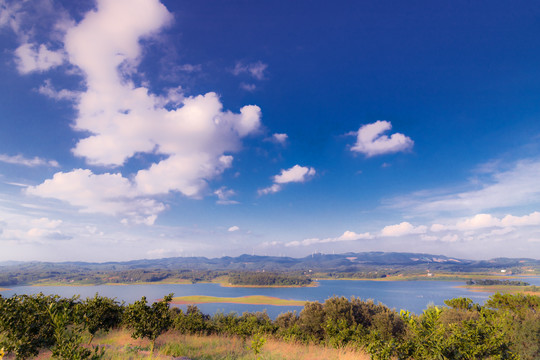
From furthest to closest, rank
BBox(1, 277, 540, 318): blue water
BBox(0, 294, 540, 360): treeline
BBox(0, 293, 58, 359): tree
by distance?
BBox(1, 277, 540, 318): blue water < BBox(0, 293, 58, 359): tree < BBox(0, 294, 540, 360): treeline

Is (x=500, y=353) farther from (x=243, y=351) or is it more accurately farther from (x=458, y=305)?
(x=458, y=305)

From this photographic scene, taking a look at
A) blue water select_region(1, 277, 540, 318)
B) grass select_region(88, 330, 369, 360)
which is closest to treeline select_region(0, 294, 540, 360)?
grass select_region(88, 330, 369, 360)

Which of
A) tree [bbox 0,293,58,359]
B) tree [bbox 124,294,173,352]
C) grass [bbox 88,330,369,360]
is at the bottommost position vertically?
grass [bbox 88,330,369,360]

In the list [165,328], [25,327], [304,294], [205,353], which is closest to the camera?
[25,327]

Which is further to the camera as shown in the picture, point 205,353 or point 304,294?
point 304,294

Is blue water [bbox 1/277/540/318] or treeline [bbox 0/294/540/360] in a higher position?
treeline [bbox 0/294/540/360]

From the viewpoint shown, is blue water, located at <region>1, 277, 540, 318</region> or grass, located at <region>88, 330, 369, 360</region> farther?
blue water, located at <region>1, 277, 540, 318</region>

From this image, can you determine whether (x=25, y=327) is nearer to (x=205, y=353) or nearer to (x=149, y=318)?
(x=149, y=318)

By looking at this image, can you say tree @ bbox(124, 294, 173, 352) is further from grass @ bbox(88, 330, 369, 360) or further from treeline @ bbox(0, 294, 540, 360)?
grass @ bbox(88, 330, 369, 360)

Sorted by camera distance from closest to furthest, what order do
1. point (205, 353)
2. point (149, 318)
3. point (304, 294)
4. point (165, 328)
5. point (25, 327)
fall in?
1. point (25, 327)
2. point (205, 353)
3. point (149, 318)
4. point (165, 328)
5. point (304, 294)

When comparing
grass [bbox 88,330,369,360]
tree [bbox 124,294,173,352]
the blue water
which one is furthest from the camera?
the blue water

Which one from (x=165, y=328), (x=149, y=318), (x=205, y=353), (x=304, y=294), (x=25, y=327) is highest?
(x=25, y=327)

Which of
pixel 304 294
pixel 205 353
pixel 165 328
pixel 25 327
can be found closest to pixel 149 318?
pixel 205 353

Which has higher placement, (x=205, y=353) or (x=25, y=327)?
(x=25, y=327)
